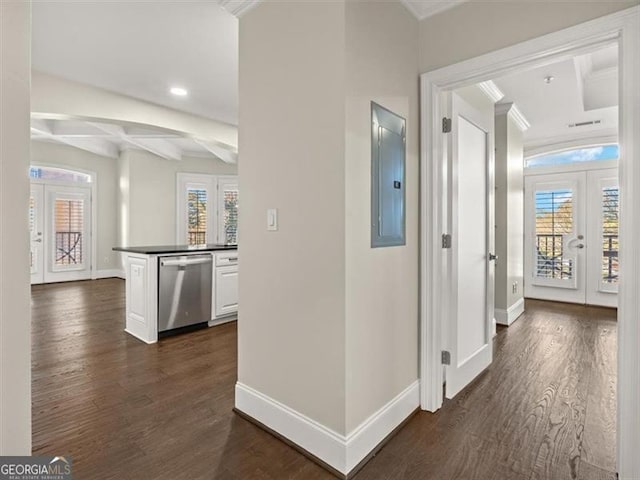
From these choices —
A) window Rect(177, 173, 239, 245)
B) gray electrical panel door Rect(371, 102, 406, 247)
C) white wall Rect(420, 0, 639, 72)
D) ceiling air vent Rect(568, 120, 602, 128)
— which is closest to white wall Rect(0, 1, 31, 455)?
gray electrical panel door Rect(371, 102, 406, 247)

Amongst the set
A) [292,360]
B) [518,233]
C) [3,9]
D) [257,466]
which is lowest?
[257,466]

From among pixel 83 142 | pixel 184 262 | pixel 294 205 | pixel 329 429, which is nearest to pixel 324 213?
pixel 294 205

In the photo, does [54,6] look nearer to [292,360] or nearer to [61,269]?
[292,360]

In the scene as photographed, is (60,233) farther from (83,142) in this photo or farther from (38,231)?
(83,142)

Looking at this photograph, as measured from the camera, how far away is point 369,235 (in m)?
1.80

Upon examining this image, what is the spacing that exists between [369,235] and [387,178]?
0.37 m

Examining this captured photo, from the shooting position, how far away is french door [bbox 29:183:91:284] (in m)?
6.98

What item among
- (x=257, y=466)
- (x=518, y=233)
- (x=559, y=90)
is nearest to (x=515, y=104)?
(x=559, y=90)

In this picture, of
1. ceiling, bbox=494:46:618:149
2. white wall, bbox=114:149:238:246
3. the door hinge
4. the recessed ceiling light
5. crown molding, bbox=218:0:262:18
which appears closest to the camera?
crown molding, bbox=218:0:262:18

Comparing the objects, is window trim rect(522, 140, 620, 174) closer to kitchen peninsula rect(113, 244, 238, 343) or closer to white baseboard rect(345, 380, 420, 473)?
white baseboard rect(345, 380, 420, 473)

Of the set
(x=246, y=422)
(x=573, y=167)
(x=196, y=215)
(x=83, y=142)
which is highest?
(x=83, y=142)

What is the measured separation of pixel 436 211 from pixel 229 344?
8.13 ft

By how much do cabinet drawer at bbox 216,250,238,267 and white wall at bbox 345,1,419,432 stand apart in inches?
104

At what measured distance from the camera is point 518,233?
4574 millimetres
